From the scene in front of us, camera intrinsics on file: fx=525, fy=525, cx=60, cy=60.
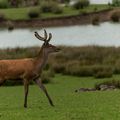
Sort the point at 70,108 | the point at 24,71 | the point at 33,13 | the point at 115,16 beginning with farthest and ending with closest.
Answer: the point at 33,13
the point at 115,16
the point at 24,71
the point at 70,108

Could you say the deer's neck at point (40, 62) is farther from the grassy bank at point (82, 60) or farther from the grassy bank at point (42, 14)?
the grassy bank at point (42, 14)

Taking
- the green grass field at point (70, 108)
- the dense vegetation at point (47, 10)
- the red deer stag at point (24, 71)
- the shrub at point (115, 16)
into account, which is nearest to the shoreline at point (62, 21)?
the dense vegetation at point (47, 10)

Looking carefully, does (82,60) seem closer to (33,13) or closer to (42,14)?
(33,13)

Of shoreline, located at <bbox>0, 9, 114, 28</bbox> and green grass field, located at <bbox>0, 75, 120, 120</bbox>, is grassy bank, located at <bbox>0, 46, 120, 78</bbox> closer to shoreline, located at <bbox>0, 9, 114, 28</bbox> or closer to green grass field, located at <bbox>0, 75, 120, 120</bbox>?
green grass field, located at <bbox>0, 75, 120, 120</bbox>

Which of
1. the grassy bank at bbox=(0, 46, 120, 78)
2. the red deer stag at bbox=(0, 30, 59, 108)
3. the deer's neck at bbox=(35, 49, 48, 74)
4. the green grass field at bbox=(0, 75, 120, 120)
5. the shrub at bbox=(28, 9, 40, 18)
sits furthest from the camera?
the shrub at bbox=(28, 9, 40, 18)

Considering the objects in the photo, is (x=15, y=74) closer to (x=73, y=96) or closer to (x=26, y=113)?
(x=26, y=113)

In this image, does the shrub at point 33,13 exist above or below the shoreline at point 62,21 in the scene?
above

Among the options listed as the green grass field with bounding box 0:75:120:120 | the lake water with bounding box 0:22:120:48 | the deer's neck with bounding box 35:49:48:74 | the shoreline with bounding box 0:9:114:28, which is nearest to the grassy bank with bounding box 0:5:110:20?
the shoreline with bounding box 0:9:114:28

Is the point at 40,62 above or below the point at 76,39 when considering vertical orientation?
above

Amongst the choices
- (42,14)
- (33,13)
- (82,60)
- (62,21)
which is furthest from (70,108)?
(42,14)

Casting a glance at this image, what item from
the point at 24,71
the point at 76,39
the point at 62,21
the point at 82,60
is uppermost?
the point at 24,71

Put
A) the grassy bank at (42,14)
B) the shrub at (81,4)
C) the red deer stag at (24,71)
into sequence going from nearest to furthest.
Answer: the red deer stag at (24,71) < the grassy bank at (42,14) < the shrub at (81,4)

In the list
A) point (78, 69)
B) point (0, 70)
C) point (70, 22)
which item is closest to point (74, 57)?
point (78, 69)

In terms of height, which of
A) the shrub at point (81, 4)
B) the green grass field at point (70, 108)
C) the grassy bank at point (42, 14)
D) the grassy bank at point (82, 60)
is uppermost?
the green grass field at point (70, 108)
